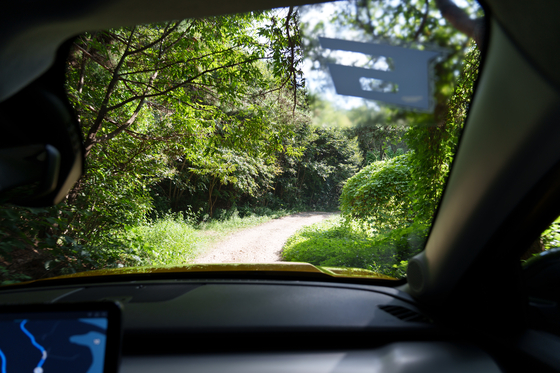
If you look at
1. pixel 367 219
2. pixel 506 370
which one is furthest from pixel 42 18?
pixel 367 219

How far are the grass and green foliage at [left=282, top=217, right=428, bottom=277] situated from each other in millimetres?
1129

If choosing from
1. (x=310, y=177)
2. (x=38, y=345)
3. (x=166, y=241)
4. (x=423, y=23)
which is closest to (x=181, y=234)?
(x=166, y=241)

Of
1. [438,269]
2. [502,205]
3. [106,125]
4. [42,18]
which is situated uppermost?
[106,125]

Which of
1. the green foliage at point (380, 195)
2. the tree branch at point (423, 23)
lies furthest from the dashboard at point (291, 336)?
the green foliage at point (380, 195)

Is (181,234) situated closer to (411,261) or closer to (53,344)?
(411,261)

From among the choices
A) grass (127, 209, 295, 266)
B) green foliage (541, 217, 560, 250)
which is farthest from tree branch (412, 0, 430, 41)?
grass (127, 209, 295, 266)

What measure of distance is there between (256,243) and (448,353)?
13.6 ft

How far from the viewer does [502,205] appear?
43.8 inches

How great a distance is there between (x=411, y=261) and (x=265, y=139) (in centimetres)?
387

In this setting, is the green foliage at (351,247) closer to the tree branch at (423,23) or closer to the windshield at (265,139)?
the windshield at (265,139)

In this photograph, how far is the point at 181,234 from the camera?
6887mm

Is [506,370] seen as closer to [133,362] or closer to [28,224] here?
[133,362]

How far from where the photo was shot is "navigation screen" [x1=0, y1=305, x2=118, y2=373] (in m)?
0.87

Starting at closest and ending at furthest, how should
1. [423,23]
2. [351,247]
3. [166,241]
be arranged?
[423,23] → [351,247] → [166,241]
